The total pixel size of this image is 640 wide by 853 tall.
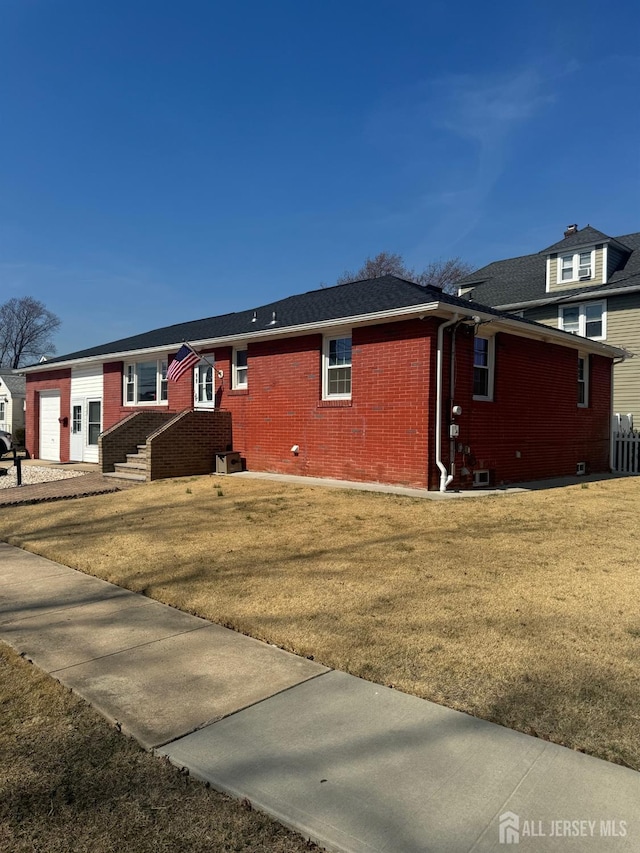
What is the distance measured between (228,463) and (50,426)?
11326 mm

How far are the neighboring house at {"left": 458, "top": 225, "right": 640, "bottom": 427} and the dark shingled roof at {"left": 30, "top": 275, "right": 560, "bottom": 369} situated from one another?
7.34 meters

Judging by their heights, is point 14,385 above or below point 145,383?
above

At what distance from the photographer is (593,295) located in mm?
21094

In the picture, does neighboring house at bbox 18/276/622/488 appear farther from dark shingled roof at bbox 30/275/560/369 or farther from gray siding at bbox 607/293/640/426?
gray siding at bbox 607/293/640/426

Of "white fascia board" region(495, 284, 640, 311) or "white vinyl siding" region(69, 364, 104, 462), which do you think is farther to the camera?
"white fascia board" region(495, 284, 640, 311)

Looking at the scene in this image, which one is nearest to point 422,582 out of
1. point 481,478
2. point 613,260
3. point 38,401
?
point 481,478

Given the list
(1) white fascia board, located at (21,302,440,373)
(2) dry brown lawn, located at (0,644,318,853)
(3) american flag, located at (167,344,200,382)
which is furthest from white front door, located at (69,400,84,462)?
(2) dry brown lawn, located at (0,644,318,853)

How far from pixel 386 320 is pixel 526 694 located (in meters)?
9.00

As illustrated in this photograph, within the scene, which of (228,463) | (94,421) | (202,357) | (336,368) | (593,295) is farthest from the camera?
(593,295)

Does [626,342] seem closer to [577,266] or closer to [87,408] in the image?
[577,266]

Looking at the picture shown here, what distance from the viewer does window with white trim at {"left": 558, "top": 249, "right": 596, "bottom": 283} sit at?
22.1 m

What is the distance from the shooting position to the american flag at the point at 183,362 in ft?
50.0

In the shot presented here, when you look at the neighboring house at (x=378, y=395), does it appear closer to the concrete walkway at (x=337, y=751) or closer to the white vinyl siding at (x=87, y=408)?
the white vinyl siding at (x=87, y=408)

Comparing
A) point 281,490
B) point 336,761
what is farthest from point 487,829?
point 281,490
